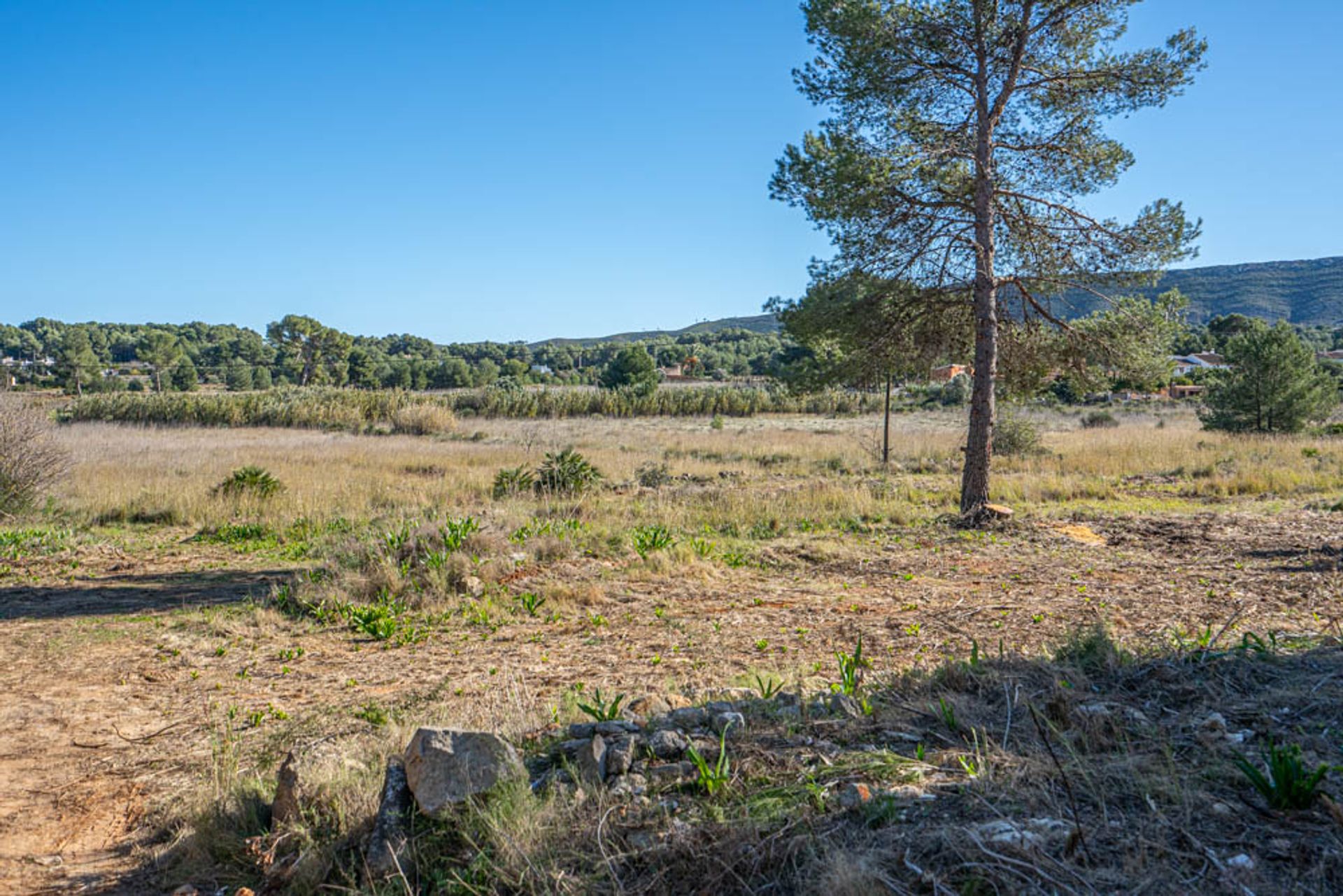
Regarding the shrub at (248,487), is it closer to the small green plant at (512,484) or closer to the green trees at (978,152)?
the small green plant at (512,484)

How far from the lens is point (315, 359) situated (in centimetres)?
7544

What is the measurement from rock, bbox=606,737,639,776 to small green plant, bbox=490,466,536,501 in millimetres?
10110

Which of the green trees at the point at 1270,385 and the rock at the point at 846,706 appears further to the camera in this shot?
the green trees at the point at 1270,385

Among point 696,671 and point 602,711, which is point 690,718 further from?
point 696,671

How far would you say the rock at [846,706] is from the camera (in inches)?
138

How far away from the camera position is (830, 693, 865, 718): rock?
3518 mm

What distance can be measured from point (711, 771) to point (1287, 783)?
76.1 inches

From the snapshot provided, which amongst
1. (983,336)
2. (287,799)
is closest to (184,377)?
(983,336)

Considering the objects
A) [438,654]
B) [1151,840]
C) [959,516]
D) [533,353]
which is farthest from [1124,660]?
[533,353]

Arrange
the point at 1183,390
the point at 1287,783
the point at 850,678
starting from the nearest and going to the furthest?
1. the point at 1287,783
2. the point at 850,678
3. the point at 1183,390

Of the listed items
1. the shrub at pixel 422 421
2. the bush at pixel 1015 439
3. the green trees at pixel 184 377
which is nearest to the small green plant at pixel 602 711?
the bush at pixel 1015 439

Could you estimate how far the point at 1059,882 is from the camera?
214 centimetres

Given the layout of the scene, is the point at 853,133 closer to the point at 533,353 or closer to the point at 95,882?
the point at 95,882

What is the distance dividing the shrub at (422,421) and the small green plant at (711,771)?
30.5 metres
